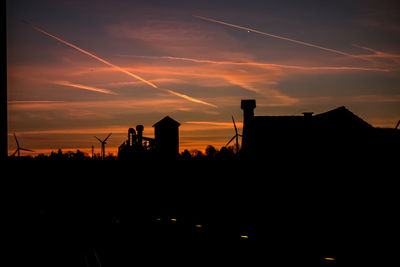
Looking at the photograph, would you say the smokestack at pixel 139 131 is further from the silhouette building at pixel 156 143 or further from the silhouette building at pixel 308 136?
the silhouette building at pixel 308 136

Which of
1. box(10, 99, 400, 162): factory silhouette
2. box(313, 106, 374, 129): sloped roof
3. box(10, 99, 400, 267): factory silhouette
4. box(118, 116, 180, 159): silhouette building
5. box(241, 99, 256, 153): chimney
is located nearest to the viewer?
box(10, 99, 400, 267): factory silhouette

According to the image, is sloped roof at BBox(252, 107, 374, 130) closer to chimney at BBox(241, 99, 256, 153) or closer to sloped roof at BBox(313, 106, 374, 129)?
sloped roof at BBox(313, 106, 374, 129)

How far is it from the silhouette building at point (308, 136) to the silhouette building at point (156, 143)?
17.2 m

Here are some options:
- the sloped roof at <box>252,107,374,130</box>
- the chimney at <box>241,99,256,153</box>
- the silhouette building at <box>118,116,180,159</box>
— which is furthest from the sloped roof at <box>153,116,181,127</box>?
the sloped roof at <box>252,107,374,130</box>

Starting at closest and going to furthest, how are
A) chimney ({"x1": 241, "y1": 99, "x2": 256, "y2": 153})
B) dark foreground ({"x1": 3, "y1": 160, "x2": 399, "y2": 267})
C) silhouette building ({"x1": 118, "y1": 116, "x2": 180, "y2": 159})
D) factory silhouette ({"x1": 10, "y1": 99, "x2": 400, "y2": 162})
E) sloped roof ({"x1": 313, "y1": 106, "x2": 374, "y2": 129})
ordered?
1. dark foreground ({"x1": 3, "y1": 160, "x2": 399, "y2": 267})
2. factory silhouette ({"x1": 10, "y1": 99, "x2": 400, "y2": 162})
3. chimney ({"x1": 241, "y1": 99, "x2": 256, "y2": 153})
4. sloped roof ({"x1": 313, "y1": 106, "x2": 374, "y2": 129})
5. silhouette building ({"x1": 118, "y1": 116, "x2": 180, "y2": 159})

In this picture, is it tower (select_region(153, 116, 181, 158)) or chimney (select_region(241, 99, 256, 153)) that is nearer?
chimney (select_region(241, 99, 256, 153))

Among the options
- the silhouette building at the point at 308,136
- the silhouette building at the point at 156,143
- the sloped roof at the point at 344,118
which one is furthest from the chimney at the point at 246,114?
the silhouette building at the point at 156,143

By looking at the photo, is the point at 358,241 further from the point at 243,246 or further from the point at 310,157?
the point at 310,157

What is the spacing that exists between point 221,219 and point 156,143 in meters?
34.0

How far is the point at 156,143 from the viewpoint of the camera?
197 feet

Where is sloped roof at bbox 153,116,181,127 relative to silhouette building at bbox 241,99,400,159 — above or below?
above

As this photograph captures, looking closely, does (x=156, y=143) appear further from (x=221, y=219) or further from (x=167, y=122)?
(x=221, y=219)

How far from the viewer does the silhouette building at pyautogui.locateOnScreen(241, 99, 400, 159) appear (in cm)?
4056

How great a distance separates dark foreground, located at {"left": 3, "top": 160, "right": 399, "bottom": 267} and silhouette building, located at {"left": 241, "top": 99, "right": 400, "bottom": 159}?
149 cm
